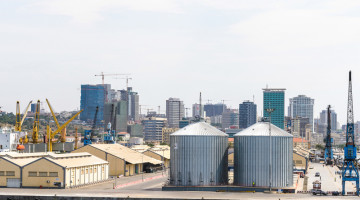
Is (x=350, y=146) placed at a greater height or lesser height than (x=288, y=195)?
greater

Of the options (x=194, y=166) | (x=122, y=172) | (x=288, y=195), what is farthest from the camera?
(x=122, y=172)

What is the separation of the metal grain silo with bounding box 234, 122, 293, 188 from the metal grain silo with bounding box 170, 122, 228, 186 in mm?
4210

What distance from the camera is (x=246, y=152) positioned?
125 meters

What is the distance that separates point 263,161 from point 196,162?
12.1m

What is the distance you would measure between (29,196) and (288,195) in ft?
142

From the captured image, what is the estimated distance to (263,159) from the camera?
123250 millimetres

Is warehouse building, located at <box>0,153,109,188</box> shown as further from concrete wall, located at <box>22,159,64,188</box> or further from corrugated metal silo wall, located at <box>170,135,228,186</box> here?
corrugated metal silo wall, located at <box>170,135,228,186</box>

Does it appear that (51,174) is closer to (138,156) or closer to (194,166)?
(194,166)

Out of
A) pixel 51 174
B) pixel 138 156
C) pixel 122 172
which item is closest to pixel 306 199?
pixel 51 174

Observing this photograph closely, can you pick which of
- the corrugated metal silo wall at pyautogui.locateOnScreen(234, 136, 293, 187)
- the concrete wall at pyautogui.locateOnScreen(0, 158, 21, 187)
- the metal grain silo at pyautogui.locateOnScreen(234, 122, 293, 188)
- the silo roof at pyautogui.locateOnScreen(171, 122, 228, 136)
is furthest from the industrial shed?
the corrugated metal silo wall at pyautogui.locateOnScreen(234, 136, 293, 187)

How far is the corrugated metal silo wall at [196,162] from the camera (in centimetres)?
12431

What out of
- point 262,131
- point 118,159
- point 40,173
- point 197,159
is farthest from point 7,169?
point 262,131

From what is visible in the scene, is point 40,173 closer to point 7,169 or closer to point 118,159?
point 7,169

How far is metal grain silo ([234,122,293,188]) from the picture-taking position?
4838 inches
